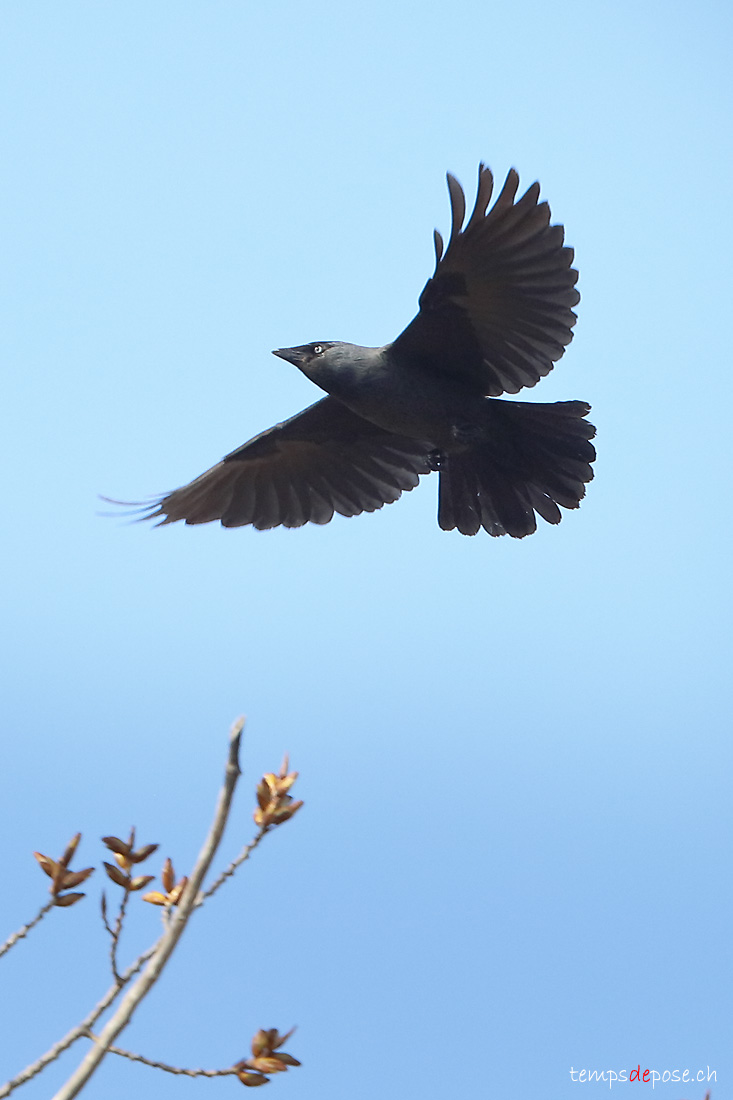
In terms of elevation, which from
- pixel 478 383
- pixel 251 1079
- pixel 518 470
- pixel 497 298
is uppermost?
pixel 497 298

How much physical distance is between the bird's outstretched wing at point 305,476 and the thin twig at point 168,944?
619 centimetres

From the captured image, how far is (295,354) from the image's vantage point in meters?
7.62

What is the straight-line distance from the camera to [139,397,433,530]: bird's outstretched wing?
8.49 m

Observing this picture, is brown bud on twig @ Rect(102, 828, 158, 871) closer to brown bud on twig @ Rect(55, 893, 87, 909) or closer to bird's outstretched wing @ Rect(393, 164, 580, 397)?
brown bud on twig @ Rect(55, 893, 87, 909)

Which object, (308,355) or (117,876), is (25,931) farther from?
(308,355)

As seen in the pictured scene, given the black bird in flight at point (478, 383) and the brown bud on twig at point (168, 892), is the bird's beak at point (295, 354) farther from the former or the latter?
the brown bud on twig at point (168, 892)

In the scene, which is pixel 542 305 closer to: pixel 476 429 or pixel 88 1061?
pixel 476 429

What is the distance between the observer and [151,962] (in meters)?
2.31

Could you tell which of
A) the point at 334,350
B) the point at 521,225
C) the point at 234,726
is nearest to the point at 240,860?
the point at 234,726

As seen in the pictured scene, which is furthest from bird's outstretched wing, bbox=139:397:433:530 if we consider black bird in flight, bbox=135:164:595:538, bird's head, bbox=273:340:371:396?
bird's head, bbox=273:340:371:396

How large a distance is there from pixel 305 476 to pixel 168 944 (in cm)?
653

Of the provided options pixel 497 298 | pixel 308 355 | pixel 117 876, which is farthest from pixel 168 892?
pixel 308 355

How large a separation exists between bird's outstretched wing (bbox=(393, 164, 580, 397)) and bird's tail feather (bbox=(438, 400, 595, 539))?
8.8 inches

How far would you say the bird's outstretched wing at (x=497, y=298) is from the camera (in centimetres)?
637
